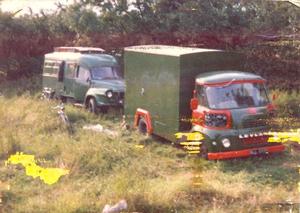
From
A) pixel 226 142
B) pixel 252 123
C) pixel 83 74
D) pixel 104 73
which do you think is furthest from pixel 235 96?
pixel 83 74

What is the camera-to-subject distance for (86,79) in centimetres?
1433

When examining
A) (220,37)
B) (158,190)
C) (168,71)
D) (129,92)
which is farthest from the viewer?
(220,37)

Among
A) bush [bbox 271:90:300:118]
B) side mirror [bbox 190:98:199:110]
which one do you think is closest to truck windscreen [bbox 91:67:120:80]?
bush [bbox 271:90:300:118]

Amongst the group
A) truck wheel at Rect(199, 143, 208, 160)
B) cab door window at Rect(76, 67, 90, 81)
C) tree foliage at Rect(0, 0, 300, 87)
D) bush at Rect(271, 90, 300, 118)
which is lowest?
truck wheel at Rect(199, 143, 208, 160)

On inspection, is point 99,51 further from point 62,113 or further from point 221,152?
point 221,152

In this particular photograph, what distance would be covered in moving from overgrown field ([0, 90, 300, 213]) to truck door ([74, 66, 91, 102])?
3198 millimetres

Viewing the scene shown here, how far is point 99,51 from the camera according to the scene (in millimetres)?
15500

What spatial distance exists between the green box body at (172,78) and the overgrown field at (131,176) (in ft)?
2.32

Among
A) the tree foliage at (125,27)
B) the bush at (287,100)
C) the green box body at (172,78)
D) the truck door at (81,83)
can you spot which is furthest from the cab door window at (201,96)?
the truck door at (81,83)

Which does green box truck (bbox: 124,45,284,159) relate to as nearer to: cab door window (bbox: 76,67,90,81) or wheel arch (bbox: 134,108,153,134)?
wheel arch (bbox: 134,108,153,134)

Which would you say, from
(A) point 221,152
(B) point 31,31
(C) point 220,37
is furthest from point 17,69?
(A) point 221,152

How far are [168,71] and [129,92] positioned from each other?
2.14 metres

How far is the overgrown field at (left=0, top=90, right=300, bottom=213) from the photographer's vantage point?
651cm

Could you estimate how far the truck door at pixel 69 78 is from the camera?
1500cm
